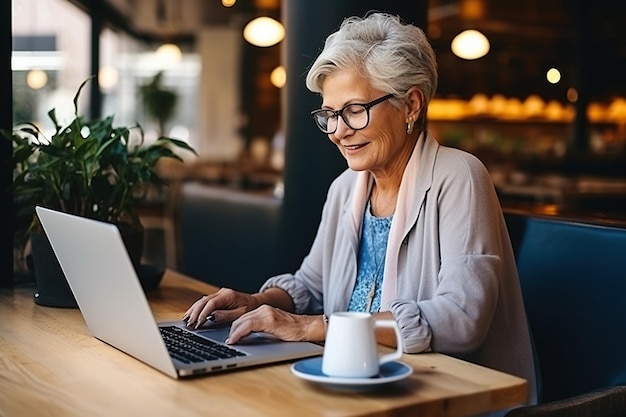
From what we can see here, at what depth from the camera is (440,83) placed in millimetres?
13898

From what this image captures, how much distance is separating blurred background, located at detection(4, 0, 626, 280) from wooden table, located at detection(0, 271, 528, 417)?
5403mm

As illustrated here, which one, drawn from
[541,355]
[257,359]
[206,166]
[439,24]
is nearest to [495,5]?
[439,24]

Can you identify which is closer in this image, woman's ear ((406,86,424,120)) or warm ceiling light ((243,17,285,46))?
woman's ear ((406,86,424,120))

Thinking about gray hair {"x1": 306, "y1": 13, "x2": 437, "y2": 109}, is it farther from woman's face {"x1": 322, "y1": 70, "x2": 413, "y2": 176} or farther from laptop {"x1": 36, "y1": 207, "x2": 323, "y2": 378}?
laptop {"x1": 36, "y1": 207, "x2": 323, "y2": 378}

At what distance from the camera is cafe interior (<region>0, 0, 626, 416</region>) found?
3439 mm

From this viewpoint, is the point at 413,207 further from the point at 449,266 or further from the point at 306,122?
the point at 306,122

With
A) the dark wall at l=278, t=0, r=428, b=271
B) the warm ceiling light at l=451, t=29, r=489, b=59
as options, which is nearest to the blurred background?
the warm ceiling light at l=451, t=29, r=489, b=59

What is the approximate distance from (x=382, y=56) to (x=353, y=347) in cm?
89

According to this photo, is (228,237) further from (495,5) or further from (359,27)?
(495,5)

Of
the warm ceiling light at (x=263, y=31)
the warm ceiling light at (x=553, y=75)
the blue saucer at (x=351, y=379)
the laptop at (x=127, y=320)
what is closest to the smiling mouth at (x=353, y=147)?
the laptop at (x=127, y=320)

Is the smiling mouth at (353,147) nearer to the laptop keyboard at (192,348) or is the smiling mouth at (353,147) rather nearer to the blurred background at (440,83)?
the laptop keyboard at (192,348)

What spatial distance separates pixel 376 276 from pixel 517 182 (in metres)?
6.72

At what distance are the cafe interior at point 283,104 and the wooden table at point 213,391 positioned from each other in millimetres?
804

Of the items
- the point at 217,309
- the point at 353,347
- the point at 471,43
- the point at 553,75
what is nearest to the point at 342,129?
the point at 217,309
